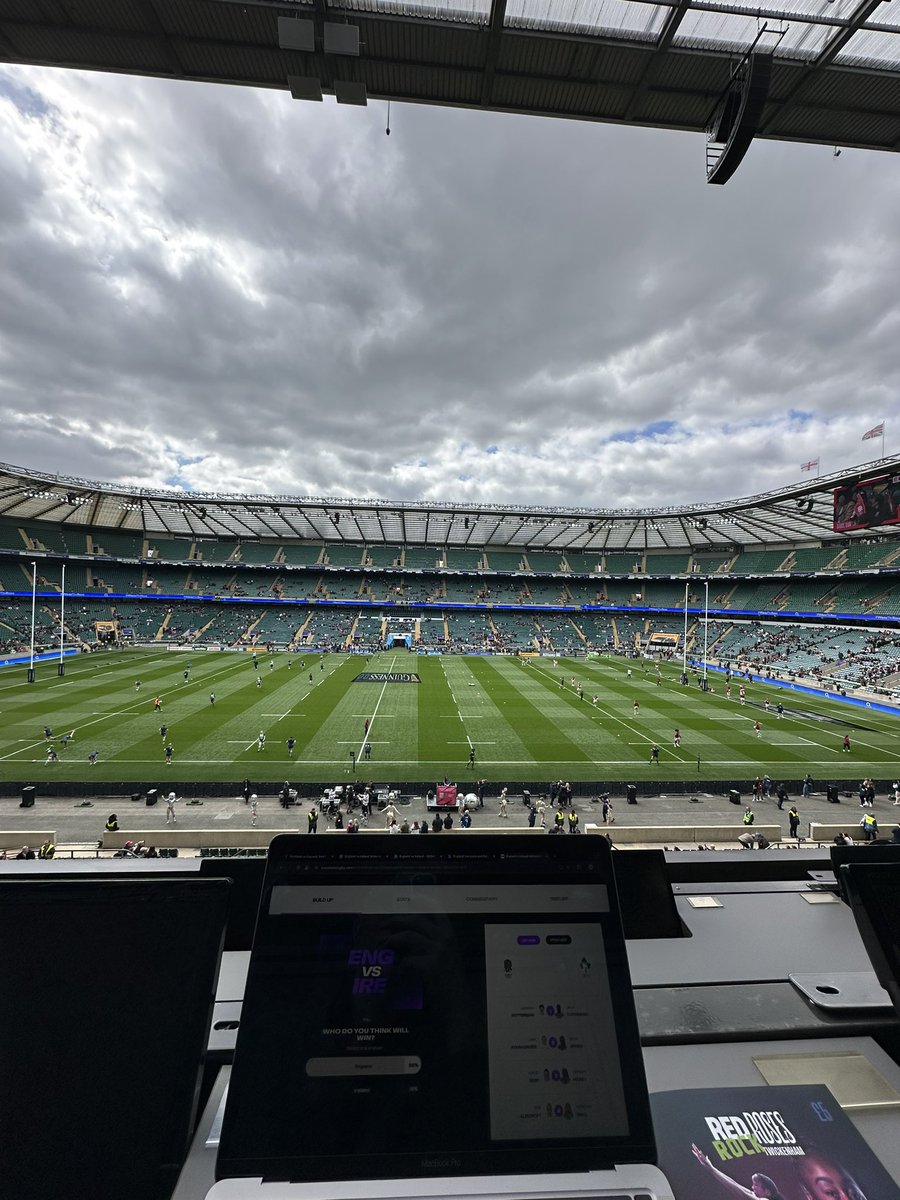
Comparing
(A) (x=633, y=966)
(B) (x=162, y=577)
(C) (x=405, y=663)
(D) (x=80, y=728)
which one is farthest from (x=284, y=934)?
(B) (x=162, y=577)

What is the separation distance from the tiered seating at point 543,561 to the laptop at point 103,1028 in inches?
2910

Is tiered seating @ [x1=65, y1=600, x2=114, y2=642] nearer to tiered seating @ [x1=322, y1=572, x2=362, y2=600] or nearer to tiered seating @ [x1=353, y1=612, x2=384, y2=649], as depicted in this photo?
tiered seating @ [x1=322, y1=572, x2=362, y2=600]

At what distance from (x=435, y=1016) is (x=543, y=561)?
76385 mm

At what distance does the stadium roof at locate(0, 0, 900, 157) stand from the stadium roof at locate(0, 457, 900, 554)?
4642 cm

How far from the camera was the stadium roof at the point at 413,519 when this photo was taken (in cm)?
5200

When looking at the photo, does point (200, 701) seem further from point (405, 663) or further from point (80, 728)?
point (405, 663)

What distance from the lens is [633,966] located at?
7.62 ft

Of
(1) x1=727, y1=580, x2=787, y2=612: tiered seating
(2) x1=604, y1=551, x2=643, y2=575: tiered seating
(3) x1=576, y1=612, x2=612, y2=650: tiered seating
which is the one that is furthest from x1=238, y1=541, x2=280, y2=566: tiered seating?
(1) x1=727, y1=580, x2=787, y2=612: tiered seating

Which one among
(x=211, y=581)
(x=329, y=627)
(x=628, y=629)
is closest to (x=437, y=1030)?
(x=329, y=627)

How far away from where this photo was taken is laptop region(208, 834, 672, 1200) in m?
1.28

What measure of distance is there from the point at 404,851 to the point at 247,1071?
657 millimetres

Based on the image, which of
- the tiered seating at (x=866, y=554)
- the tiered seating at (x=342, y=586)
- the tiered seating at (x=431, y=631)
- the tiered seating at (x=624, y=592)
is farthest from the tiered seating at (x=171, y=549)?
the tiered seating at (x=866, y=554)

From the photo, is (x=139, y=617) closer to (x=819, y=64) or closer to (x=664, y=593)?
(x=664, y=593)

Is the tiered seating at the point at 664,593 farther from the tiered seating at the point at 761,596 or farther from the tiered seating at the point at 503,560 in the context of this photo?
the tiered seating at the point at 503,560
